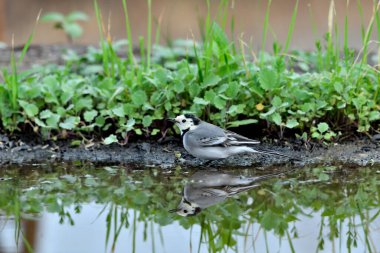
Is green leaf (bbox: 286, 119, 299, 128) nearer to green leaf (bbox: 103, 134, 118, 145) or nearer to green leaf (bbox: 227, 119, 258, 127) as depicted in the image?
green leaf (bbox: 227, 119, 258, 127)

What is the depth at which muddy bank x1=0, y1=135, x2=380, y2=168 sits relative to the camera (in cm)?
608

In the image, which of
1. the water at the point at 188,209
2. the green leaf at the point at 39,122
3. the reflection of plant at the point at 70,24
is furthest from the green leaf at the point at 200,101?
the reflection of plant at the point at 70,24

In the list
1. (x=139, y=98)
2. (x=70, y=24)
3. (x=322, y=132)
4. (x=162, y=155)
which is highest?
(x=70, y=24)

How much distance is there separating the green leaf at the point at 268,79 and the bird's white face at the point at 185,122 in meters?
0.69

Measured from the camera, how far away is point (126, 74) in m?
6.84

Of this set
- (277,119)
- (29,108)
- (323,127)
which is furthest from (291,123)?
(29,108)

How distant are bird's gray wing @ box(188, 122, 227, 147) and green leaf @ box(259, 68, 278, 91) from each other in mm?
574

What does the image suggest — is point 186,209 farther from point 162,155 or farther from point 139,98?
point 139,98

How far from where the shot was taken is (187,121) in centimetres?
613

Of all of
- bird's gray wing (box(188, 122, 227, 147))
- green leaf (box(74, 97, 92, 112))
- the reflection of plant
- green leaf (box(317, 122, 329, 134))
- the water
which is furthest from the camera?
the reflection of plant

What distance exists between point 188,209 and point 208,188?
1.75 feet

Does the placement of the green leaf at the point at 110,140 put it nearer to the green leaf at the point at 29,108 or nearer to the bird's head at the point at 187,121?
the bird's head at the point at 187,121

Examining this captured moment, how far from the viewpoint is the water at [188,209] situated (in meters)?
4.19

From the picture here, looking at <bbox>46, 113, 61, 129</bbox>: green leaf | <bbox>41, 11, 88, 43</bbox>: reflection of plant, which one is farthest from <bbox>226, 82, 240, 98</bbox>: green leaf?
<bbox>41, 11, 88, 43</bbox>: reflection of plant
